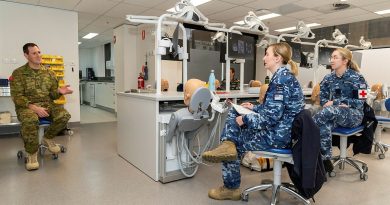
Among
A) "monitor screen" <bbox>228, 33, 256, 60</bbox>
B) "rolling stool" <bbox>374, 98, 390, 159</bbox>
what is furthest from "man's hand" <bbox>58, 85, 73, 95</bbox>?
"rolling stool" <bbox>374, 98, 390, 159</bbox>

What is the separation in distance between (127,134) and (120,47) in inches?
166

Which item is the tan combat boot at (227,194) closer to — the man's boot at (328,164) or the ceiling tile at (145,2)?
the man's boot at (328,164)

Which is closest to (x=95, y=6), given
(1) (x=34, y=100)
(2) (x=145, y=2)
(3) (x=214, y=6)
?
(2) (x=145, y=2)

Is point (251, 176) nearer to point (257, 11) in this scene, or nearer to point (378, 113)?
point (378, 113)

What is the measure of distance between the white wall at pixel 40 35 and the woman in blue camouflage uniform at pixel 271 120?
175 inches

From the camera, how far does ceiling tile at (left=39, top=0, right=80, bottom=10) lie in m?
4.76

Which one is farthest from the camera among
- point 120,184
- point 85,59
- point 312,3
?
point 85,59

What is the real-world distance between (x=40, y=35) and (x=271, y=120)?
4.93 metres

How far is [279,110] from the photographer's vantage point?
73.6 inches

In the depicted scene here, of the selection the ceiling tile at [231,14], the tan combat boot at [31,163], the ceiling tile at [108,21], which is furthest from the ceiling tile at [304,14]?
the tan combat boot at [31,163]

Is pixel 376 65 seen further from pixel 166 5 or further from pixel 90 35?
pixel 90 35

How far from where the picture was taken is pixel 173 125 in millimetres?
2391

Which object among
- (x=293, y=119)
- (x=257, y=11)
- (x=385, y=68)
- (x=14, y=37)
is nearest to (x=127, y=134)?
(x=293, y=119)

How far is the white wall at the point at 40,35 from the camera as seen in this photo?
4.80 m
